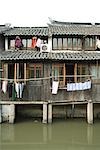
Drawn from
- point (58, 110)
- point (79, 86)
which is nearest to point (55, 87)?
point (79, 86)

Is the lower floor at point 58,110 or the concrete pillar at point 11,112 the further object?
the lower floor at point 58,110

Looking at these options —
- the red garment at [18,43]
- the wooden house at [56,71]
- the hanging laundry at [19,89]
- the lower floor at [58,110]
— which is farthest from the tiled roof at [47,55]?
the lower floor at [58,110]

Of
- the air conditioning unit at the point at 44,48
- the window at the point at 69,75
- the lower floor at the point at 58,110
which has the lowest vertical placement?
the lower floor at the point at 58,110

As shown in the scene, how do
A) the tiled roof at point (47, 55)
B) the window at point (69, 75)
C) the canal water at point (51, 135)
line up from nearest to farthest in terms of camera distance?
the canal water at point (51, 135), the tiled roof at point (47, 55), the window at point (69, 75)

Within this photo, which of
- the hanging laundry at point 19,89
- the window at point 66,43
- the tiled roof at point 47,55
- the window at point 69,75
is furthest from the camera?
the window at point 66,43

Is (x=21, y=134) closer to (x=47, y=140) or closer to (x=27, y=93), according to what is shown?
(x=47, y=140)

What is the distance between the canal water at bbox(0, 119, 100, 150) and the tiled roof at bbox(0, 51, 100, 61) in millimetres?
4409

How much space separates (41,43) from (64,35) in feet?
5.85

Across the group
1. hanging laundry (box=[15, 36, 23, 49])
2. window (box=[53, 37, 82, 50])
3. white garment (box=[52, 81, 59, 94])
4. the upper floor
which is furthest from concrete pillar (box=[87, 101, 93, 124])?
hanging laundry (box=[15, 36, 23, 49])

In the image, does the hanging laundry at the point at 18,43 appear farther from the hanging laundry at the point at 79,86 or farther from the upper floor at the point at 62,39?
the hanging laundry at the point at 79,86

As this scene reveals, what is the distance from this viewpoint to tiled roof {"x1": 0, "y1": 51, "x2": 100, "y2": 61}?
2047 centimetres

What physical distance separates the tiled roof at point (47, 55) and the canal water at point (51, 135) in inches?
174

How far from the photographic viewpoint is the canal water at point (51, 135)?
16828 millimetres

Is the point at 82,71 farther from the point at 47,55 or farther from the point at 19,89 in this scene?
the point at 19,89
